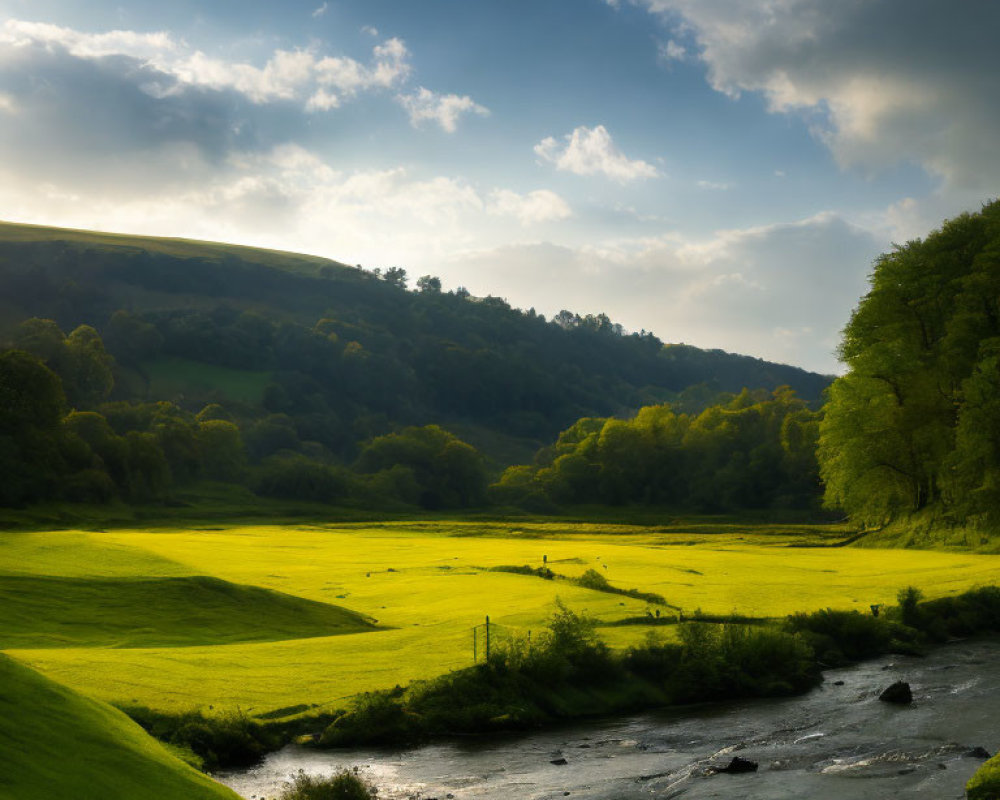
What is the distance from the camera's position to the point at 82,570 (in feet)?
144

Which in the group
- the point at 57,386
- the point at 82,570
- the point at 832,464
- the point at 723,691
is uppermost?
the point at 57,386

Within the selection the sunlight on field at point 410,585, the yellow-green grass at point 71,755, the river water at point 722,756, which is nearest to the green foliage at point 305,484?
the sunlight on field at point 410,585

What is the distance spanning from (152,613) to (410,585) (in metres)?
16.2

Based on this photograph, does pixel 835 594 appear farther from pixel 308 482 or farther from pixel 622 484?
pixel 308 482

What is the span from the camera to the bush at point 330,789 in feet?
68.8

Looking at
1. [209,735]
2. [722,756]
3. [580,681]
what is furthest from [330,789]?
[580,681]

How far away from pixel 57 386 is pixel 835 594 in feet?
310

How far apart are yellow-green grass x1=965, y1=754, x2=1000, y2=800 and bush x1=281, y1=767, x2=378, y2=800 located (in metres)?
14.6

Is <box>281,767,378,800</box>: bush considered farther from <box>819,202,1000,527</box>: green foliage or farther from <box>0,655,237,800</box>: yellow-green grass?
<box>819,202,1000,527</box>: green foliage

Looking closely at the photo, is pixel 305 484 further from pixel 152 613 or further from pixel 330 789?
pixel 330 789

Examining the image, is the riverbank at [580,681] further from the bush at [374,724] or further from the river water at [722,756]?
the river water at [722,756]

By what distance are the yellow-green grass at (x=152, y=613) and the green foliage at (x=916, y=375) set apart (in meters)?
39.6

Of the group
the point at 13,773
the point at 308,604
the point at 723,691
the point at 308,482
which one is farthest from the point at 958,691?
the point at 308,482

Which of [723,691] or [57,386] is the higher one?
[57,386]
